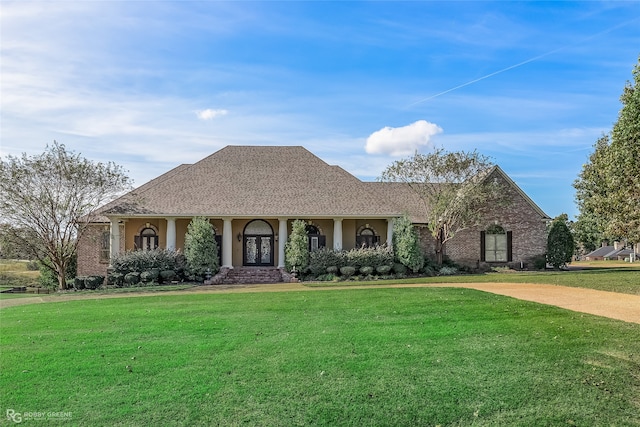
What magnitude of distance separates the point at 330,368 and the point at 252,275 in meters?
19.4

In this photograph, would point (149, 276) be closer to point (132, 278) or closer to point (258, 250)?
point (132, 278)

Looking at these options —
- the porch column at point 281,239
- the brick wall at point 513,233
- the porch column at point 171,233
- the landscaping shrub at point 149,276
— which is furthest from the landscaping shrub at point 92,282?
the brick wall at point 513,233

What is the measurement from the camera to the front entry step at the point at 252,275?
26.7m

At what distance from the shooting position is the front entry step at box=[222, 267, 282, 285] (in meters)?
26.7

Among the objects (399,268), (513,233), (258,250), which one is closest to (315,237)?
(258,250)

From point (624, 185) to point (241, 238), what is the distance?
1905cm

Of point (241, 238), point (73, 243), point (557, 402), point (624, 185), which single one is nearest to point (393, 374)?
point (557, 402)

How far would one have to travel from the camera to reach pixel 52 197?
26438mm

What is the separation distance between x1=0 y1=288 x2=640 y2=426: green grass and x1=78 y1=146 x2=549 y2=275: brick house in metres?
15.3

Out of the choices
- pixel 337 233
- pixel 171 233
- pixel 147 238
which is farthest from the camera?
pixel 147 238

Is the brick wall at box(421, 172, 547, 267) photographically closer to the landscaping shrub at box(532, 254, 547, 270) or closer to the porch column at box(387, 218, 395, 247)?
the landscaping shrub at box(532, 254, 547, 270)

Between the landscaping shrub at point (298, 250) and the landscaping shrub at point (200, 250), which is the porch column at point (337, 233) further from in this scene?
the landscaping shrub at point (200, 250)

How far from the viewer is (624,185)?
20812 mm

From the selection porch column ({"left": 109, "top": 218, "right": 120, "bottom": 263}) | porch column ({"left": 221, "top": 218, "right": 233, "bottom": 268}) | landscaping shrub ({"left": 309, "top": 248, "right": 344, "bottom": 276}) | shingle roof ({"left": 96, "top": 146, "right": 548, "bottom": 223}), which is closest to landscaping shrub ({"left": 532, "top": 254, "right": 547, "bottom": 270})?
shingle roof ({"left": 96, "top": 146, "right": 548, "bottom": 223})
